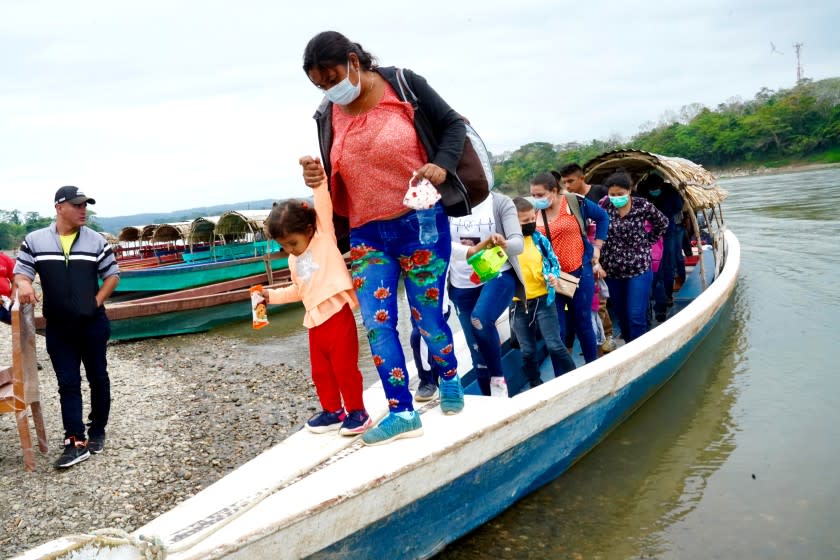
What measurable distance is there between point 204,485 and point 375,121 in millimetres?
3124

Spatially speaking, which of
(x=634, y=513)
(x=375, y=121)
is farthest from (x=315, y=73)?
(x=634, y=513)

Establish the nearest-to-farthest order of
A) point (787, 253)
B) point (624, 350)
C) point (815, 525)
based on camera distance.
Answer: point (815, 525) → point (624, 350) → point (787, 253)

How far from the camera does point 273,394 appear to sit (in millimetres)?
6680

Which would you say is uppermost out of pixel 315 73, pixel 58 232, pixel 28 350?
pixel 315 73

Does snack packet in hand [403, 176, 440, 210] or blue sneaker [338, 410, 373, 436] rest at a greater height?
snack packet in hand [403, 176, 440, 210]

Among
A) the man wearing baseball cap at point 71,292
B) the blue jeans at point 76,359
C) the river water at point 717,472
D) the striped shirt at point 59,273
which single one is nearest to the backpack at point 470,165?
the river water at point 717,472

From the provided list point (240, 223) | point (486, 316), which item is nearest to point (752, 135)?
point (240, 223)

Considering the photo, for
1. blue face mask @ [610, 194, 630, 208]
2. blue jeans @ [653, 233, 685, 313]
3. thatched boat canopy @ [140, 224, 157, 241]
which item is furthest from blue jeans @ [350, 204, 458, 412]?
thatched boat canopy @ [140, 224, 157, 241]

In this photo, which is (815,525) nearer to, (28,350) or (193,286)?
(28,350)

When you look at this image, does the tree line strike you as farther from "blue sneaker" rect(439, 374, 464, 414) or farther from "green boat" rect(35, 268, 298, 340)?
"blue sneaker" rect(439, 374, 464, 414)

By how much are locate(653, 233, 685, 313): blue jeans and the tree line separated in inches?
1196

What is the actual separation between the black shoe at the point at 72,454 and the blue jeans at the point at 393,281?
308cm

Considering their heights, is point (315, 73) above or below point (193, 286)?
above

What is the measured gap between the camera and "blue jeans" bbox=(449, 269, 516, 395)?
3758 millimetres
